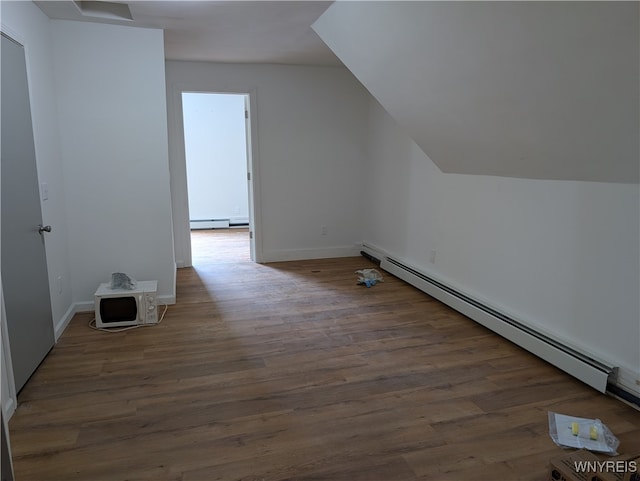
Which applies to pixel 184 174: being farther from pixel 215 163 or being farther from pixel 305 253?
pixel 215 163

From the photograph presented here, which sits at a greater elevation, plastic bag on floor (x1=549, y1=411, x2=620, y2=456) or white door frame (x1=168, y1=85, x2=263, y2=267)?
Answer: white door frame (x1=168, y1=85, x2=263, y2=267)

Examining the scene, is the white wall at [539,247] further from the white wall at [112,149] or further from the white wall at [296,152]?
the white wall at [112,149]

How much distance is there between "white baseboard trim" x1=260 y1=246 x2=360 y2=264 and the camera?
5.73 meters

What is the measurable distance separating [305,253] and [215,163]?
326 centimetres

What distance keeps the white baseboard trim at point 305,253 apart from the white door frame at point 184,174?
119 millimetres

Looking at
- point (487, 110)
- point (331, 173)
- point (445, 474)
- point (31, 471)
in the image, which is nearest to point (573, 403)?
point (445, 474)

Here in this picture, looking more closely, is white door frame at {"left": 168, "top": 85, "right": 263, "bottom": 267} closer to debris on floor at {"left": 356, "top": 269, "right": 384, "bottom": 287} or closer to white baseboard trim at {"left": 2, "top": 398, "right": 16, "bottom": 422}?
debris on floor at {"left": 356, "top": 269, "right": 384, "bottom": 287}

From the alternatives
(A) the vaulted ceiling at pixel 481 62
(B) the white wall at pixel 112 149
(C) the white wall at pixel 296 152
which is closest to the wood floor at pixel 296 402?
(B) the white wall at pixel 112 149

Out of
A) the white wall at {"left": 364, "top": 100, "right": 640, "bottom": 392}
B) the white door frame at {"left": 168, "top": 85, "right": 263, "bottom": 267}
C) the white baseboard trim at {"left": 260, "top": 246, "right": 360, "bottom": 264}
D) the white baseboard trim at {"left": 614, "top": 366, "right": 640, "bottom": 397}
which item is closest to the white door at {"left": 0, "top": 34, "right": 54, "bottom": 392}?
the white door frame at {"left": 168, "top": 85, "right": 263, "bottom": 267}

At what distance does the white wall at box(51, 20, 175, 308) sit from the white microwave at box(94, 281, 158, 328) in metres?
0.39

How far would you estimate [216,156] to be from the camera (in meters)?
8.14

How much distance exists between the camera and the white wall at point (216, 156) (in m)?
7.93

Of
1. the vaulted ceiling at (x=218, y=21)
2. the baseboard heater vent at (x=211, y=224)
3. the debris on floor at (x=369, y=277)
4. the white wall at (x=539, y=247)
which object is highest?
the vaulted ceiling at (x=218, y=21)

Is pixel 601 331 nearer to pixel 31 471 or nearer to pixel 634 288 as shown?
pixel 634 288
